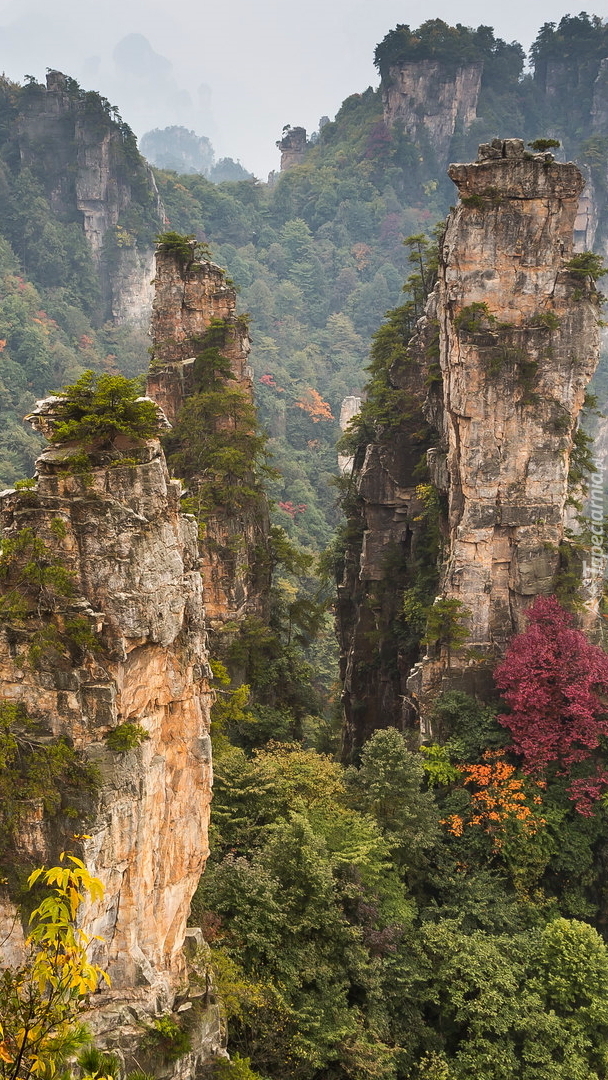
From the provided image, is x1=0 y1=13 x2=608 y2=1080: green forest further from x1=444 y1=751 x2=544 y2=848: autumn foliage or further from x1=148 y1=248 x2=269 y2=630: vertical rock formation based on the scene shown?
x1=148 y1=248 x2=269 y2=630: vertical rock formation

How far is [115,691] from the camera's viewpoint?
856 cm

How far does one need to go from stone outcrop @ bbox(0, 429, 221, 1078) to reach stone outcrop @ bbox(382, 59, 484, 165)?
76.1m

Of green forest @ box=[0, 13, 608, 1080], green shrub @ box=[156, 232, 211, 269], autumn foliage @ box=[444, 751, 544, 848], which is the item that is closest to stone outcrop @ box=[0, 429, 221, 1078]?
green forest @ box=[0, 13, 608, 1080]

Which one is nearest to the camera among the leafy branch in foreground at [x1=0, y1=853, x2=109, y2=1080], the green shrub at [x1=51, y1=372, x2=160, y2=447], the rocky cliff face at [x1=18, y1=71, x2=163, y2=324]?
the leafy branch in foreground at [x1=0, y1=853, x2=109, y2=1080]

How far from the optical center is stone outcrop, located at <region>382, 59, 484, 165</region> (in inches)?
2864

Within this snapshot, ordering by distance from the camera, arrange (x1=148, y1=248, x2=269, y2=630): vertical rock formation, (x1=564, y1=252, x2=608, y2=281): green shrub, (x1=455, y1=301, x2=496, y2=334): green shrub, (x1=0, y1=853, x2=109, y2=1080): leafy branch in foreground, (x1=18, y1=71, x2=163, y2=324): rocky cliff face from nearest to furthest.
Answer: (x1=0, y1=853, x2=109, y2=1080): leafy branch in foreground → (x1=564, y1=252, x2=608, y2=281): green shrub → (x1=455, y1=301, x2=496, y2=334): green shrub → (x1=148, y1=248, x2=269, y2=630): vertical rock formation → (x1=18, y1=71, x2=163, y2=324): rocky cliff face

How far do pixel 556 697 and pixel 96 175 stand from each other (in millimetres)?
52351

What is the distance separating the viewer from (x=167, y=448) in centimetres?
2253

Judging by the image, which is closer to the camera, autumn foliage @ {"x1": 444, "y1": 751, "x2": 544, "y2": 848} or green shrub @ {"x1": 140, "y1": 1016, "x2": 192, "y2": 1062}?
A: green shrub @ {"x1": 140, "y1": 1016, "x2": 192, "y2": 1062}

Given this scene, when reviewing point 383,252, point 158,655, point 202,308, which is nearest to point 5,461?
point 202,308

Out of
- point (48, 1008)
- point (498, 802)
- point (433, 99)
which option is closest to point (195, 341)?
point (498, 802)

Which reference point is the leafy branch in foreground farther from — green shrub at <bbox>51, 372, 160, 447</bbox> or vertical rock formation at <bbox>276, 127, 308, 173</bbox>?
vertical rock formation at <bbox>276, 127, 308, 173</bbox>

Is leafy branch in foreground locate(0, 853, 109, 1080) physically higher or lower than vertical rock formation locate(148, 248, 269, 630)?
lower

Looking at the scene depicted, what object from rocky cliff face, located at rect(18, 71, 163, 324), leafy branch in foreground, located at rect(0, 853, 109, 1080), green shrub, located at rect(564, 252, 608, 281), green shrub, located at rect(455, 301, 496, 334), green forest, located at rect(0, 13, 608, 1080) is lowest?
green forest, located at rect(0, 13, 608, 1080)
